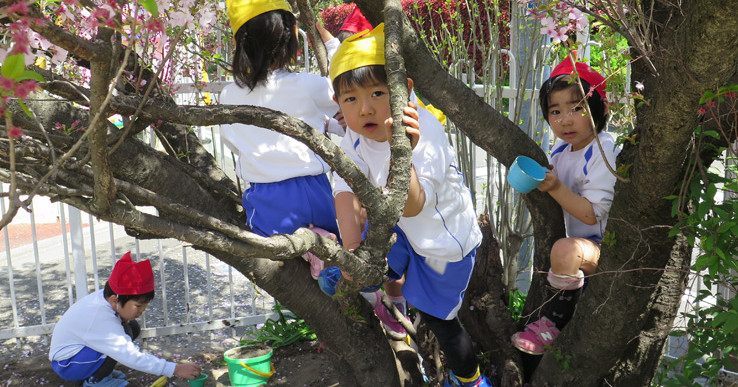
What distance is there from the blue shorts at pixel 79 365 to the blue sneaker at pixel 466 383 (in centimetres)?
194

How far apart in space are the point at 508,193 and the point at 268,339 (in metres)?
1.68

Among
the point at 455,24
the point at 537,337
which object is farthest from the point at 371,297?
the point at 455,24

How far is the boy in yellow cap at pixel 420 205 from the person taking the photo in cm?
222

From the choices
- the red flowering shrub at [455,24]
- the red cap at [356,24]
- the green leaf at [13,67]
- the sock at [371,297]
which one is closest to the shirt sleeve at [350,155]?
the sock at [371,297]

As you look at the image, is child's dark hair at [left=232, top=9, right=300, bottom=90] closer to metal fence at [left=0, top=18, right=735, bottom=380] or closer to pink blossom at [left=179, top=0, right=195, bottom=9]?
pink blossom at [left=179, top=0, right=195, bottom=9]

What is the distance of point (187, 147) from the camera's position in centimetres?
299

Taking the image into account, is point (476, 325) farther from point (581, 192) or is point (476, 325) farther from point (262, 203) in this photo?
point (262, 203)

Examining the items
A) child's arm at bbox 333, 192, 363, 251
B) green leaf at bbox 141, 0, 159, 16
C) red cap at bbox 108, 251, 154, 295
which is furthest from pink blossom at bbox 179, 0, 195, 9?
red cap at bbox 108, 251, 154, 295

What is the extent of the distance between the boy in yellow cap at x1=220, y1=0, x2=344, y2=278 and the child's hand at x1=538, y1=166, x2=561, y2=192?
84cm

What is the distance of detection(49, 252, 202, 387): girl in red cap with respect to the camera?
3.51 m

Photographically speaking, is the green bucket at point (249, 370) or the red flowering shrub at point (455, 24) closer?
the green bucket at point (249, 370)

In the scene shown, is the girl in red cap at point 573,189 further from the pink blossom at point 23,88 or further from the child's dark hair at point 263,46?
the pink blossom at point 23,88

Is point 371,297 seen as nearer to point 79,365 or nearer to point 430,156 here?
point 430,156

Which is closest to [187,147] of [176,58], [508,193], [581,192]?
[176,58]
